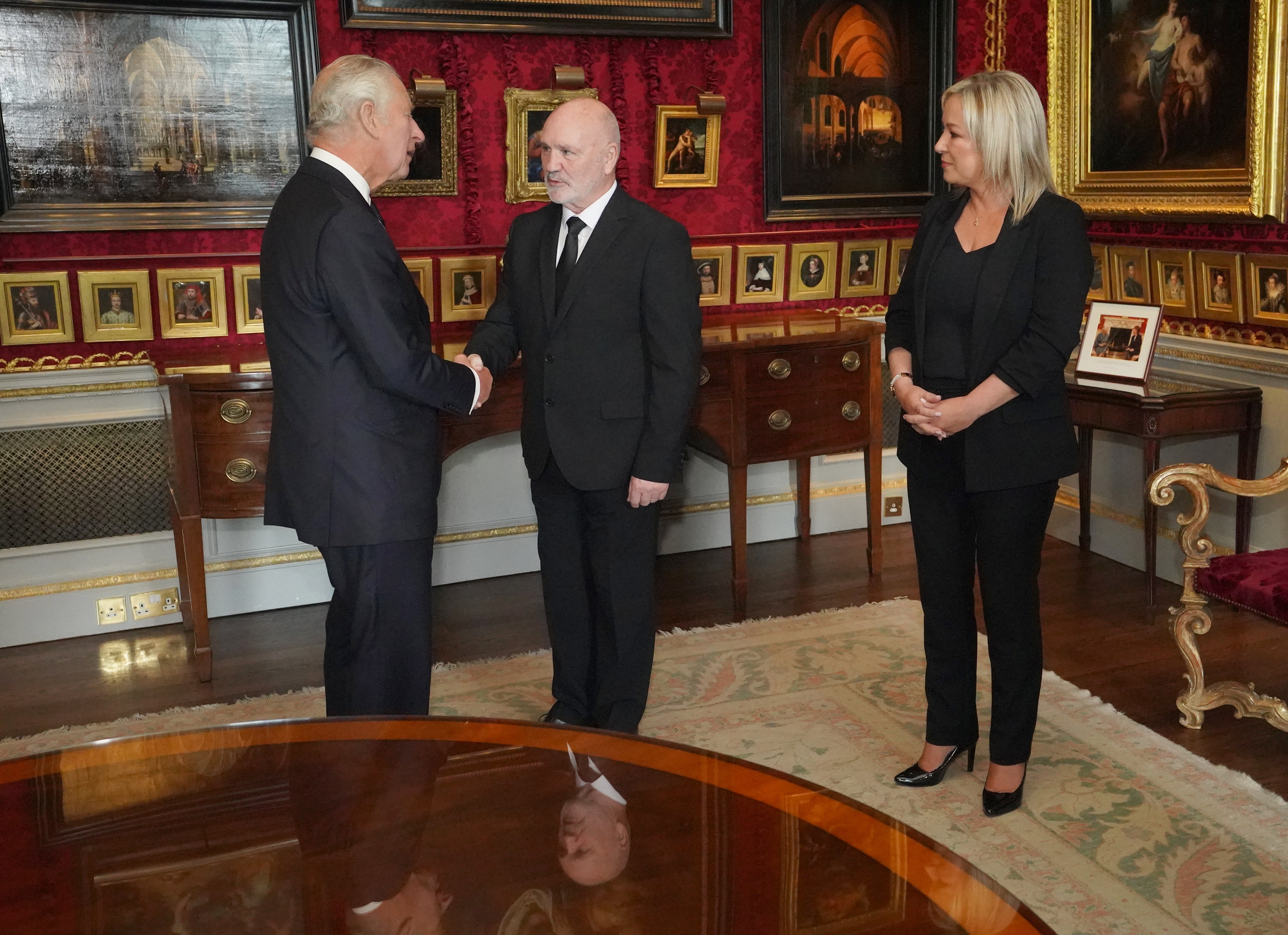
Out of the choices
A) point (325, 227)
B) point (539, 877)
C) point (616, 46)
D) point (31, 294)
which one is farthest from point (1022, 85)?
point (31, 294)

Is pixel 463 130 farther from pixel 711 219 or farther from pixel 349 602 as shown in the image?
pixel 349 602

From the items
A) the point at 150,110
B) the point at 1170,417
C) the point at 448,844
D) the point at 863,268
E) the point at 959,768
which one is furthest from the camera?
the point at 863,268

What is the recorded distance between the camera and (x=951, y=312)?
3.16m

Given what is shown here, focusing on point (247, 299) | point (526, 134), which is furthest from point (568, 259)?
point (247, 299)

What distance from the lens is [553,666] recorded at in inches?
161

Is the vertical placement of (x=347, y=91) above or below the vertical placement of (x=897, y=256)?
above

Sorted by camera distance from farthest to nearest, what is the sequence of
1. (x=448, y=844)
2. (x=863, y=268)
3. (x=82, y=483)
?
1. (x=863, y=268)
2. (x=82, y=483)
3. (x=448, y=844)

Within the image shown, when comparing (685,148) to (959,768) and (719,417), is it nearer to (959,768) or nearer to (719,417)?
(719,417)

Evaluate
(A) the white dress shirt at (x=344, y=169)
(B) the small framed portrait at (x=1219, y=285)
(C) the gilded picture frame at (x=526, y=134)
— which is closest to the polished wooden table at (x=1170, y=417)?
(B) the small framed portrait at (x=1219, y=285)

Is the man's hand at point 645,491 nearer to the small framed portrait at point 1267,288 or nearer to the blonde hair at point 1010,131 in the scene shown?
the blonde hair at point 1010,131

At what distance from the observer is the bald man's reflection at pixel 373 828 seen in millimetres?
1299

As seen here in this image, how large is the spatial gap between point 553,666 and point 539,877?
2.76 metres

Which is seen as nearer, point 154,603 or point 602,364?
point 602,364

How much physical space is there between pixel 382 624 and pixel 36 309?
Answer: 101 inches
